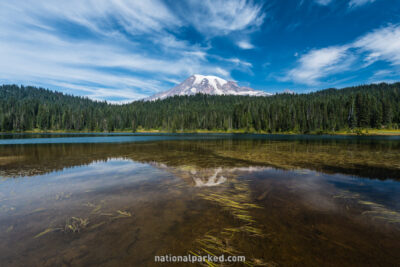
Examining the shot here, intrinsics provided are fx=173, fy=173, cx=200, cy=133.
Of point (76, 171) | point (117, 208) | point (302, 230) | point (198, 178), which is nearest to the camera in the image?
point (302, 230)

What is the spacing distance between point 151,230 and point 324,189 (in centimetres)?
1092

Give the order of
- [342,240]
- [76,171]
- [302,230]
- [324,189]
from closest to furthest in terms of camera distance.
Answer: [342,240] < [302,230] < [324,189] < [76,171]

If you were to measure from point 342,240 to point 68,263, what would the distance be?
28.1 ft

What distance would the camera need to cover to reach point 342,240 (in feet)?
19.2

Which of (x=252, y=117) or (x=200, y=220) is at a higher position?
(x=252, y=117)

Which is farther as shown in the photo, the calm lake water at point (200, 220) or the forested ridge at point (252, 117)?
the forested ridge at point (252, 117)

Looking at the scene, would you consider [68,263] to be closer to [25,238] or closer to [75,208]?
[25,238]

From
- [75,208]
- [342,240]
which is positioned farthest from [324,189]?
[75,208]

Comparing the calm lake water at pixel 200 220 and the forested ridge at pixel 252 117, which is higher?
the forested ridge at pixel 252 117

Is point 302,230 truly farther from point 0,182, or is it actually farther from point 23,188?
point 0,182

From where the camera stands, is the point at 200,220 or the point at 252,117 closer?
the point at 200,220

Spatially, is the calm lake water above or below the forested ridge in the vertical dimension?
below

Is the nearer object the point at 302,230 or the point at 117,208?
the point at 302,230

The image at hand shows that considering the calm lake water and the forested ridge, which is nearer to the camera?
the calm lake water
